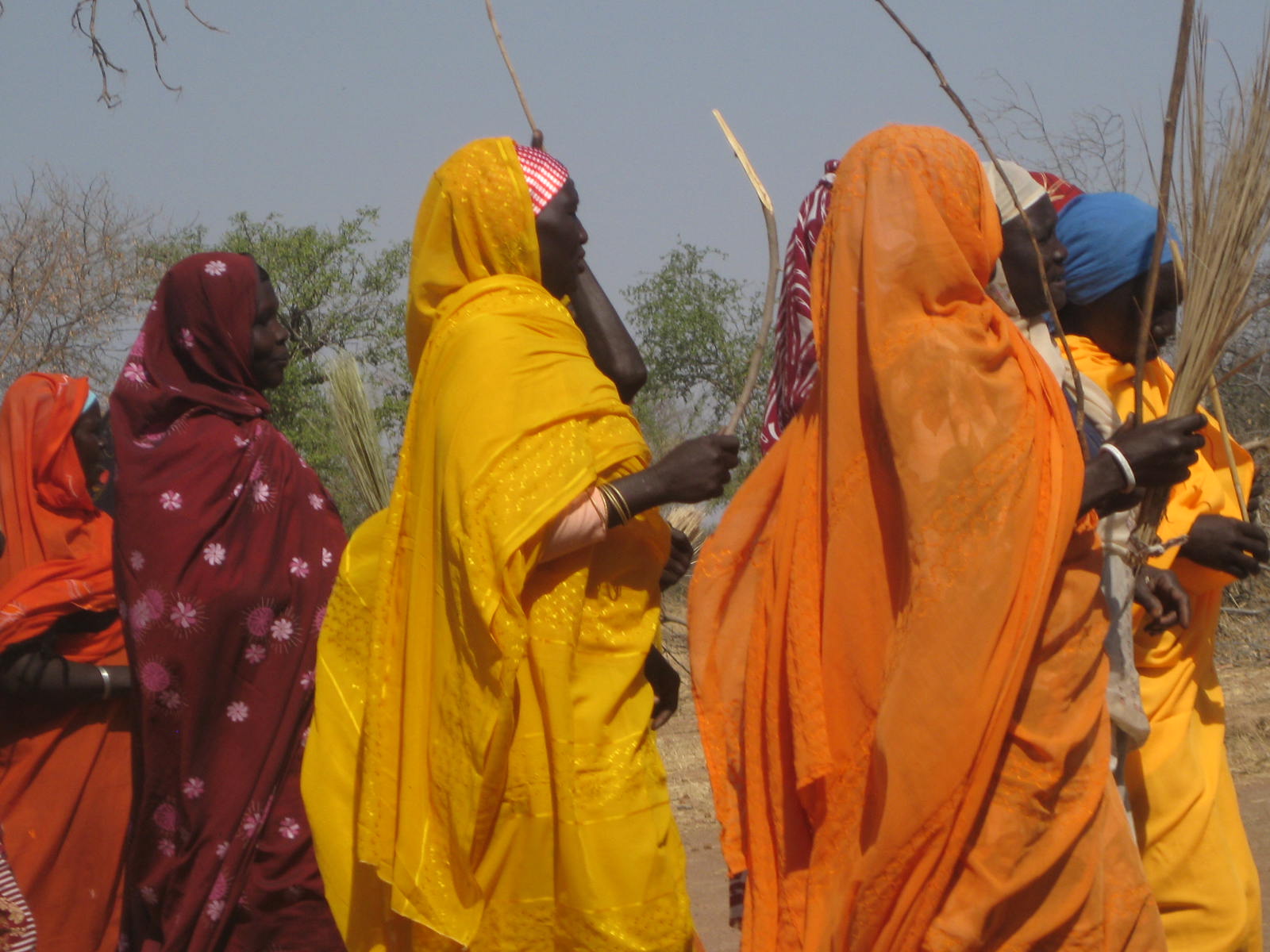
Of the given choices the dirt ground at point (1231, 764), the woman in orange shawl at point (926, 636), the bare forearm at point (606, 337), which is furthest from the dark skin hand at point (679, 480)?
the dirt ground at point (1231, 764)

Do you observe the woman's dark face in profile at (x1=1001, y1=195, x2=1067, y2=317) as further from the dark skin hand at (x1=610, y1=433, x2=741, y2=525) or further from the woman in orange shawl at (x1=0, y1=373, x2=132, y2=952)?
the woman in orange shawl at (x1=0, y1=373, x2=132, y2=952)

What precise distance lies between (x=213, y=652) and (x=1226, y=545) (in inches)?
101

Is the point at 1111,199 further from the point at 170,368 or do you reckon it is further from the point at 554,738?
the point at 170,368

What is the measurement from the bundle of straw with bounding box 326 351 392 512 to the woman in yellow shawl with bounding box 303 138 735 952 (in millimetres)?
2080

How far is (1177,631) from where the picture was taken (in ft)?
12.2

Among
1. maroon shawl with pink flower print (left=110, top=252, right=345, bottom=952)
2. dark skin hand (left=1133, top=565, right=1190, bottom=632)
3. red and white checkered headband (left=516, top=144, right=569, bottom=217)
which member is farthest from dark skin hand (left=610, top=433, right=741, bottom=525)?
maroon shawl with pink flower print (left=110, top=252, right=345, bottom=952)

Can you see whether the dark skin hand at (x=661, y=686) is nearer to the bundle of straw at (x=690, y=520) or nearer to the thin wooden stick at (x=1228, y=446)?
the bundle of straw at (x=690, y=520)

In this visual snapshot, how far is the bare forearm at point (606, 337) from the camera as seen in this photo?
3.82 metres

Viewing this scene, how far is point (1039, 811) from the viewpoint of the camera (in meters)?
2.72

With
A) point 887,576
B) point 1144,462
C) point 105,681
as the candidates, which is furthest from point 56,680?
point 1144,462

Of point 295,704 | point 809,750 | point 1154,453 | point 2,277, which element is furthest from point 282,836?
point 2,277

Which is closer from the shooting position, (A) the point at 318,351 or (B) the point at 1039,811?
(B) the point at 1039,811

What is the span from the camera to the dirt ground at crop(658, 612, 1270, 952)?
563 cm

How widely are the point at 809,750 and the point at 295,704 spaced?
1902 millimetres
